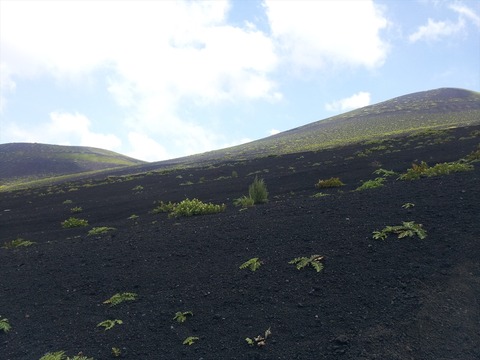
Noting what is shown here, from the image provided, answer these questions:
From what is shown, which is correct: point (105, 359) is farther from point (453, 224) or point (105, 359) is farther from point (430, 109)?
point (430, 109)

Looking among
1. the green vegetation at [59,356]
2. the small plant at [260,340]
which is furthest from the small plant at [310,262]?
the green vegetation at [59,356]

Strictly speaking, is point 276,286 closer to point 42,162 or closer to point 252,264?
point 252,264

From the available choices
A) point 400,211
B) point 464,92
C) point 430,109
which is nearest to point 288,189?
point 400,211

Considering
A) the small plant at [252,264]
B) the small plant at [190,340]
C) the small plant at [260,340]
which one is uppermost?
the small plant at [252,264]

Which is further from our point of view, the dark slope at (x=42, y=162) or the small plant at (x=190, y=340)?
the dark slope at (x=42, y=162)

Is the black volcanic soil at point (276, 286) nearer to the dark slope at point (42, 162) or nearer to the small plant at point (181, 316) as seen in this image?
the small plant at point (181, 316)

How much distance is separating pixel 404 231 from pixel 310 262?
2.37 metres

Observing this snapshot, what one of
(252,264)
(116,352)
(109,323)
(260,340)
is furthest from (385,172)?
(116,352)

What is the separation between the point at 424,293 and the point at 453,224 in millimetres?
3083

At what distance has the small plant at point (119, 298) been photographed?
8500 mm

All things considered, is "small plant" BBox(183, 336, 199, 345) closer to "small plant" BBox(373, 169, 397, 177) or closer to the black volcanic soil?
the black volcanic soil

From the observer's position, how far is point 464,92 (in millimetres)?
136875

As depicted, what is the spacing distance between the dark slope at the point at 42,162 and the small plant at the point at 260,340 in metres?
110

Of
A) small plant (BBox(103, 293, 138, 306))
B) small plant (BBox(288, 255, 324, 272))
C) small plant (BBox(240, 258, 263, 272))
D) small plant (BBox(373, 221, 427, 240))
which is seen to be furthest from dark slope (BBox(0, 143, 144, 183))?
small plant (BBox(373, 221, 427, 240))
